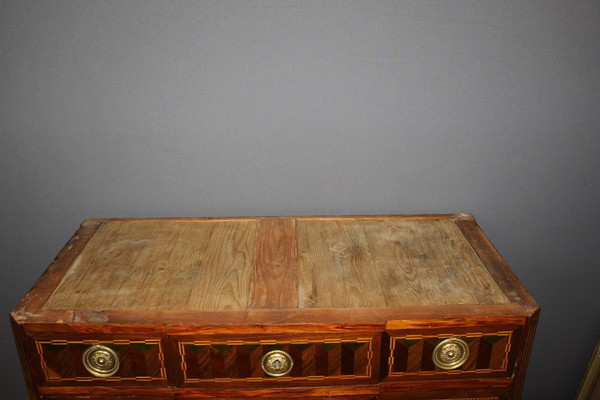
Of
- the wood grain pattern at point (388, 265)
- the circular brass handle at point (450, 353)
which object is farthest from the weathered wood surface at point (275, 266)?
the circular brass handle at point (450, 353)

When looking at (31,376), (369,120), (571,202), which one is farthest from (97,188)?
(571,202)

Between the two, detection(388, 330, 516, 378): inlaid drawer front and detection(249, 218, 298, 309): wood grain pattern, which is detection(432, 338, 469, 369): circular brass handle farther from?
detection(249, 218, 298, 309): wood grain pattern

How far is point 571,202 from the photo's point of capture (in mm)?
1757

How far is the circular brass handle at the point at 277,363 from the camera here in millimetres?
1238

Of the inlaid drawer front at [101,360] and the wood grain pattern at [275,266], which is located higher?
the wood grain pattern at [275,266]

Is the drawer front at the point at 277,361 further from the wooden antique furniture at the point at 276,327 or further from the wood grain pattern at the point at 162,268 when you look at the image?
the wood grain pattern at the point at 162,268

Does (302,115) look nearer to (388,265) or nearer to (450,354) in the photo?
(388,265)

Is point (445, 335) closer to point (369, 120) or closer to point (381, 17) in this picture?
point (369, 120)

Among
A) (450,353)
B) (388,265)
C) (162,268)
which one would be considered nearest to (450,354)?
(450,353)

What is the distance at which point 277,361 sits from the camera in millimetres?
1252

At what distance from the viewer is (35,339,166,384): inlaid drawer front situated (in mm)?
1228

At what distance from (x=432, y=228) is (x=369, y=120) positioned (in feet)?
1.34

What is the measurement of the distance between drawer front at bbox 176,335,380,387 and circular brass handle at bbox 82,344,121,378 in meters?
0.17

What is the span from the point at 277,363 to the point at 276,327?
126 mm
